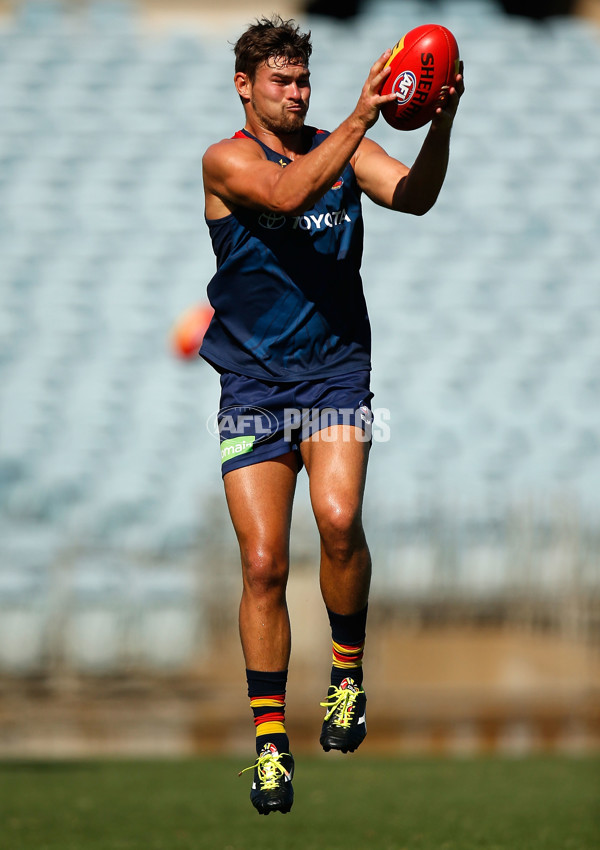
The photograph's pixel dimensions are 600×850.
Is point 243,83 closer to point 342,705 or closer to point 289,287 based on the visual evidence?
point 289,287

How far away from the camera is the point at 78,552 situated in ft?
33.8

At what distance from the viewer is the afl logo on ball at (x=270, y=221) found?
149 inches

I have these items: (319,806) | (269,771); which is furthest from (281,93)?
(319,806)

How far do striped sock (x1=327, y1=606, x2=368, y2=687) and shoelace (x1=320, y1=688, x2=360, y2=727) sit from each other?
5 cm

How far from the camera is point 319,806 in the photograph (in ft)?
→ 21.8

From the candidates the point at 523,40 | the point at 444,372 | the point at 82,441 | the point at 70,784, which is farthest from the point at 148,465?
the point at 523,40

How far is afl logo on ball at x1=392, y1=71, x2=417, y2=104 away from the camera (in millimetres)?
3475

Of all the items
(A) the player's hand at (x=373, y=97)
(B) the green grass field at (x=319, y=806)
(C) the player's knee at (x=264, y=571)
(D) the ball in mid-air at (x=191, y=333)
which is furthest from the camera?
(D) the ball in mid-air at (x=191, y=333)

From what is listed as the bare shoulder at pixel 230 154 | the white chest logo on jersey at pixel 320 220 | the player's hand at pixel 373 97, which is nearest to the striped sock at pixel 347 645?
the white chest logo on jersey at pixel 320 220

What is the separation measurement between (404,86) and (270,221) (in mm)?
604

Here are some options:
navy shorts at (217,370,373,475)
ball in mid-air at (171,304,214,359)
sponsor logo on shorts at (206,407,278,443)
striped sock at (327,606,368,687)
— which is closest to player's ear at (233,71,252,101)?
navy shorts at (217,370,373,475)

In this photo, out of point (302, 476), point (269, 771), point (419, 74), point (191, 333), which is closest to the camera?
point (419, 74)

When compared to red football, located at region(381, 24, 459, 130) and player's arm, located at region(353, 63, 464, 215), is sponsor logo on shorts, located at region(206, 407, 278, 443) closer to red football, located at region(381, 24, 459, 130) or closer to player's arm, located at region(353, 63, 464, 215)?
Answer: player's arm, located at region(353, 63, 464, 215)

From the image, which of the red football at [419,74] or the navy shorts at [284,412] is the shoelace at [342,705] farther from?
the red football at [419,74]
